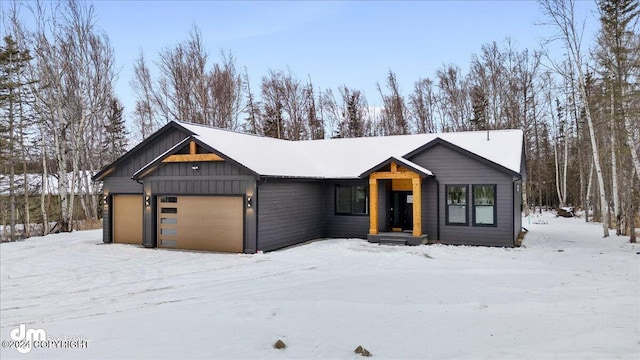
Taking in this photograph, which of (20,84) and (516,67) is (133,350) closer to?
(20,84)

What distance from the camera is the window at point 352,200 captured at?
50.8 feet

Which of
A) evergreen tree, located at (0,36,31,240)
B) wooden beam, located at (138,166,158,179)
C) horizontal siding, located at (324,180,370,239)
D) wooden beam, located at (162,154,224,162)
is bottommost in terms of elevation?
horizontal siding, located at (324,180,370,239)

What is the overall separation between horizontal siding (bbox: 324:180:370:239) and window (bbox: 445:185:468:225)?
9.80 feet

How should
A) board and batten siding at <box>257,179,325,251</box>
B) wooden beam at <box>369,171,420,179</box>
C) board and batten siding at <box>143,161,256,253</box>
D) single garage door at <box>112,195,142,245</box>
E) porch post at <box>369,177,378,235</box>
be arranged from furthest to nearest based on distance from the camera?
single garage door at <box>112,195,142,245</box> < porch post at <box>369,177,378,235</box> < wooden beam at <box>369,171,420,179</box> < board and batten siding at <box>257,179,325,251</box> < board and batten siding at <box>143,161,256,253</box>

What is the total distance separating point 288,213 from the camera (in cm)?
1360

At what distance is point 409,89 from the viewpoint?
3272cm

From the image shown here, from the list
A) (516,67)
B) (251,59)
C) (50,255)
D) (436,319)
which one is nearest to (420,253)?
(436,319)

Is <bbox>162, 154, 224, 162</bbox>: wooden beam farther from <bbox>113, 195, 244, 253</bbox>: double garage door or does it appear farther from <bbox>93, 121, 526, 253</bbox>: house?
<bbox>113, 195, 244, 253</bbox>: double garage door

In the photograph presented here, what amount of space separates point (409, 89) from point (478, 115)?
21.5 feet

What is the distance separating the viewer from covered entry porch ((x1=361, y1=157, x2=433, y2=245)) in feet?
44.9

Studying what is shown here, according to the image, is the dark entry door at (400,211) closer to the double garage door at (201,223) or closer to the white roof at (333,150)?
the white roof at (333,150)

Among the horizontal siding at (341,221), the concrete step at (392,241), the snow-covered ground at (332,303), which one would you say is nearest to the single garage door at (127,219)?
the snow-covered ground at (332,303)

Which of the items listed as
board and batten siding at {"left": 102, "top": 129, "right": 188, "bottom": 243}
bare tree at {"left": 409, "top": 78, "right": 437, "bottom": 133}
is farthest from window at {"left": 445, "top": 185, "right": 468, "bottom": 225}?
bare tree at {"left": 409, "top": 78, "right": 437, "bottom": 133}

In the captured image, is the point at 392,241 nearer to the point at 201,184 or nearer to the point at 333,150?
the point at 333,150
